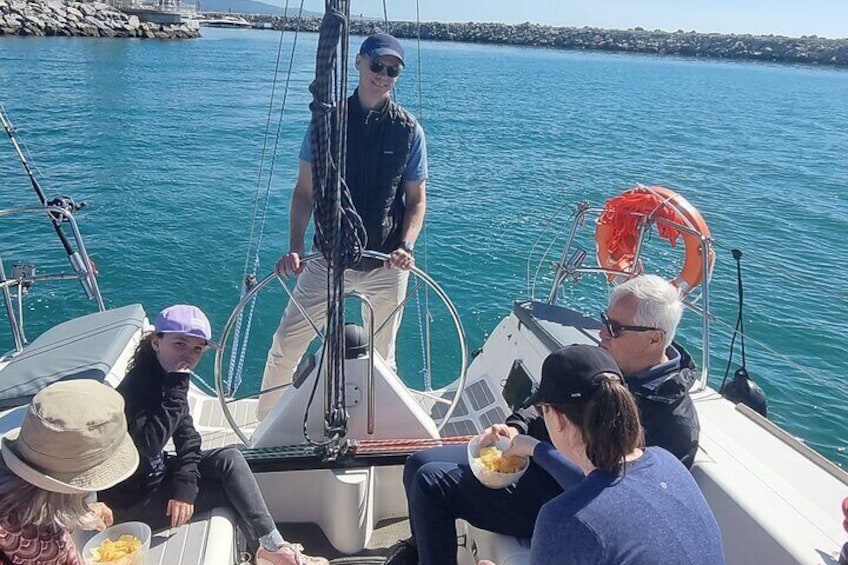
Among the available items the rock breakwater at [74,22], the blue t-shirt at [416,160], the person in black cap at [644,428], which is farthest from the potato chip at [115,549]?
the rock breakwater at [74,22]

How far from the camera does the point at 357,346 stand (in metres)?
2.72

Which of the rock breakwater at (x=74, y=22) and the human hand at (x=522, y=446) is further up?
the rock breakwater at (x=74, y=22)

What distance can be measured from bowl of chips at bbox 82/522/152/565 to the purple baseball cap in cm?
60

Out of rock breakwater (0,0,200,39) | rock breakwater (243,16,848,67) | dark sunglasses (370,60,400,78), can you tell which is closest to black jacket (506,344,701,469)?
dark sunglasses (370,60,400,78)

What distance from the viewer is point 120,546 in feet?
6.37

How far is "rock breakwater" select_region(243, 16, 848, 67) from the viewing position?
222 feet

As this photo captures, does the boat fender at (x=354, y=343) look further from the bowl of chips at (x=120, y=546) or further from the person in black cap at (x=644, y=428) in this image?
the bowl of chips at (x=120, y=546)

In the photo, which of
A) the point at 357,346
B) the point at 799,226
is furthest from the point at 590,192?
the point at 357,346

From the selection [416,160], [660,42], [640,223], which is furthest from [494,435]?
[660,42]

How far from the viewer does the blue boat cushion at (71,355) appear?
8.41 ft

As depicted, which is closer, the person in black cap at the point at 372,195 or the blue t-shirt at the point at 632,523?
the blue t-shirt at the point at 632,523

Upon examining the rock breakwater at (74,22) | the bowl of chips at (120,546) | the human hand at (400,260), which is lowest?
the bowl of chips at (120,546)

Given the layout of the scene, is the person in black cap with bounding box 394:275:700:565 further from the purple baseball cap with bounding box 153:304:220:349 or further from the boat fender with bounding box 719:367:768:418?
the boat fender with bounding box 719:367:768:418

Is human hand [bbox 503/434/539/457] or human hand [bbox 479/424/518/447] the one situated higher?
human hand [bbox 503/434/539/457]
